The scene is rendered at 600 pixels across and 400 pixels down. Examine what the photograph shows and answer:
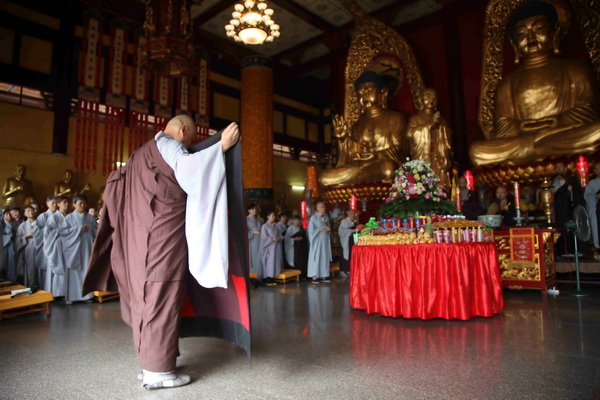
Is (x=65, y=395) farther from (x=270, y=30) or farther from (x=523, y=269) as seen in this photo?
(x=270, y=30)

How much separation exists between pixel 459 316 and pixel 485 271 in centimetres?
39

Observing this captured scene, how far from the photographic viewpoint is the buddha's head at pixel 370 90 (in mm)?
7750

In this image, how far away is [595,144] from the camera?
191 inches

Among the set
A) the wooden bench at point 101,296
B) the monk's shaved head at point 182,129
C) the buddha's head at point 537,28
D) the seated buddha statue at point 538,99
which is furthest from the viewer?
the buddha's head at point 537,28

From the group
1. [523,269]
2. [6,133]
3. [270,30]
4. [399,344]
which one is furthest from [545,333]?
[6,133]

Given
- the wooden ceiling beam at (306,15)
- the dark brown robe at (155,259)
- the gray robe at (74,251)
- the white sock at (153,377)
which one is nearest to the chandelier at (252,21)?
the wooden ceiling beam at (306,15)

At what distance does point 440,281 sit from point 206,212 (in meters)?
1.87

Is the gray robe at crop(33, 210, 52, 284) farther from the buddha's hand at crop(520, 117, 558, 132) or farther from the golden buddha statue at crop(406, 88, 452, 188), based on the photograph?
the buddha's hand at crop(520, 117, 558, 132)

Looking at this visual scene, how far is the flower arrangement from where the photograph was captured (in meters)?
3.41

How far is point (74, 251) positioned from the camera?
4461mm

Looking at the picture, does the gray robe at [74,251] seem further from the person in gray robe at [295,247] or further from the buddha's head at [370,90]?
the buddha's head at [370,90]

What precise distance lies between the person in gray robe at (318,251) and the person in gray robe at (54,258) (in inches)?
128

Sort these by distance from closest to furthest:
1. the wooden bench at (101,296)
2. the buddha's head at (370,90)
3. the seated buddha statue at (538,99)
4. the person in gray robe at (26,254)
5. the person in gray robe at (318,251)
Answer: the wooden bench at (101,296) → the person in gray robe at (26,254) → the seated buddha statue at (538,99) → the person in gray robe at (318,251) → the buddha's head at (370,90)

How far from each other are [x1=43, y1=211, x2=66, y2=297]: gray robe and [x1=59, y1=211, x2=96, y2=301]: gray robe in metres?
0.06
